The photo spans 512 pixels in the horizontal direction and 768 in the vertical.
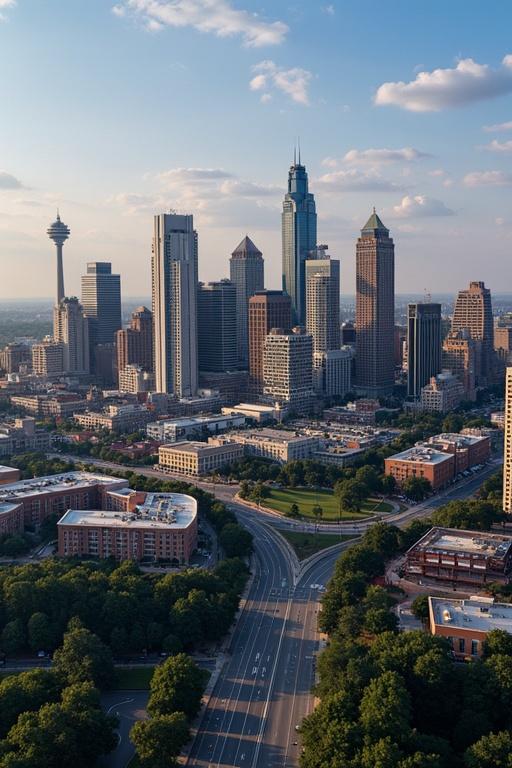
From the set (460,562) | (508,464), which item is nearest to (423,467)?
(508,464)

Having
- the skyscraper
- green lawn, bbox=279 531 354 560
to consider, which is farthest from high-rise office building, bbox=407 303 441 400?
green lawn, bbox=279 531 354 560

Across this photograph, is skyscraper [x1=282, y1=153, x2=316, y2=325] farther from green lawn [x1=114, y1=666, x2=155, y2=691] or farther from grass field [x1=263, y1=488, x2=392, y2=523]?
green lawn [x1=114, y1=666, x2=155, y2=691]

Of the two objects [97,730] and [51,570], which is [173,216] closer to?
[51,570]

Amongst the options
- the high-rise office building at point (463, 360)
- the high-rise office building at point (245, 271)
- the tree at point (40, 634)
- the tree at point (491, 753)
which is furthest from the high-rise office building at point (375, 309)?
the tree at point (491, 753)

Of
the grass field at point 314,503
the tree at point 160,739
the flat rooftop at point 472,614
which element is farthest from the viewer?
the grass field at point 314,503

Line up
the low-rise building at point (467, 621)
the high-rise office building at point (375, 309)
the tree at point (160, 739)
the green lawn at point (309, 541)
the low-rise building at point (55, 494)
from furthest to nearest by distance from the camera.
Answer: the high-rise office building at point (375, 309) → the low-rise building at point (55, 494) → the green lawn at point (309, 541) → the low-rise building at point (467, 621) → the tree at point (160, 739)

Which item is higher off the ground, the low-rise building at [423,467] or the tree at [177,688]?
the low-rise building at [423,467]

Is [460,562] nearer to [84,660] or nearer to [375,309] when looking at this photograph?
[84,660]

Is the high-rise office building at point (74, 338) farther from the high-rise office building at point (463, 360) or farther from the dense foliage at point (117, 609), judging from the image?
the dense foliage at point (117, 609)
